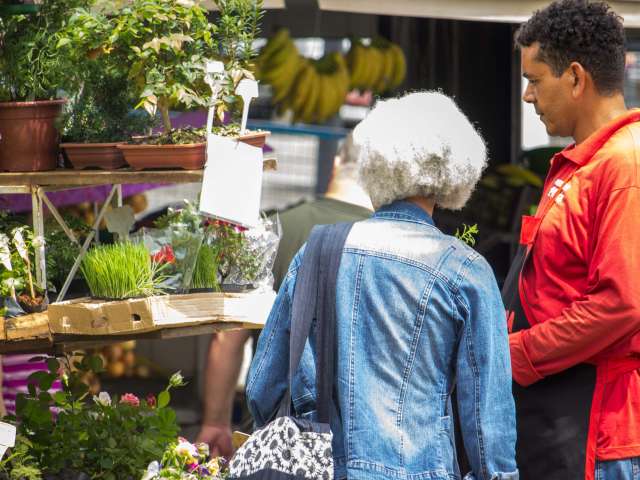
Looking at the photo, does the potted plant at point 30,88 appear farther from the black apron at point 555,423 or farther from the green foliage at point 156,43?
the black apron at point 555,423

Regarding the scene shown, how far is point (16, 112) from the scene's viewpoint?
2639 millimetres

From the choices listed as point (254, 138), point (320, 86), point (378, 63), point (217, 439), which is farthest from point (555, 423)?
point (320, 86)

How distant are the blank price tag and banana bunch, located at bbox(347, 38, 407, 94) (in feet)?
9.12

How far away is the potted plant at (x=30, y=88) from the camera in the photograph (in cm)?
263

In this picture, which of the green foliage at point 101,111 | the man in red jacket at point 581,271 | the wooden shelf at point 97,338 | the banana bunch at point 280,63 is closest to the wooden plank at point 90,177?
the green foliage at point 101,111

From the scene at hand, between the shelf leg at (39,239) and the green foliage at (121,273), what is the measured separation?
0.39 ft

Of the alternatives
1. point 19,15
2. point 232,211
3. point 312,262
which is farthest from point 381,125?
point 19,15

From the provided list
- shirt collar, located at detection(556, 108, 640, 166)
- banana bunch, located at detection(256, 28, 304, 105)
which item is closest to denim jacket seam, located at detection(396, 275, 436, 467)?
shirt collar, located at detection(556, 108, 640, 166)

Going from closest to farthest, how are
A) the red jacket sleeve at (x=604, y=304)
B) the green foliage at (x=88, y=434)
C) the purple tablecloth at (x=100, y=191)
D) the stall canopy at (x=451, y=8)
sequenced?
the red jacket sleeve at (x=604, y=304)
the green foliage at (x=88, y=434)
the stall canopy at (x=451, y=8)
the purple tablecloth at (x=100, y=191)

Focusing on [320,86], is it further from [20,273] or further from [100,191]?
[20,273]

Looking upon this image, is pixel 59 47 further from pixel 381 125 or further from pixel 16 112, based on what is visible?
pixel 381 125

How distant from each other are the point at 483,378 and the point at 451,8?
2022 mm

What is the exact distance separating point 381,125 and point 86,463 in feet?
4.47

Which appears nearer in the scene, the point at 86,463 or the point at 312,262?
the point at 312,262
